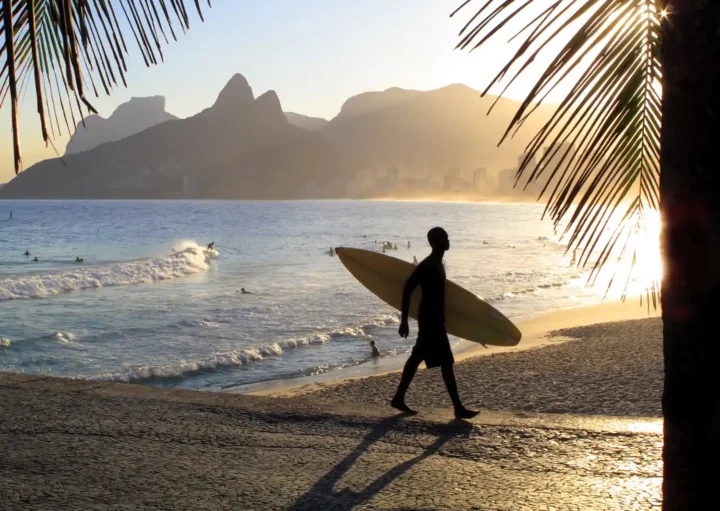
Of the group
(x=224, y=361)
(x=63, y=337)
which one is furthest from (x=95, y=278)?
(x=224, y=361)

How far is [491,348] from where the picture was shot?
46.4 feet

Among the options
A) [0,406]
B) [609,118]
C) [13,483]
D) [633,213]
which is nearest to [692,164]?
[609,118]

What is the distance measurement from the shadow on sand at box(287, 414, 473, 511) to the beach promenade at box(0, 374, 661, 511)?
0.01m

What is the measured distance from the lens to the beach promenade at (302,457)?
4023mm

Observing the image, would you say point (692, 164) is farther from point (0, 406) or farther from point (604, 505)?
point (0, 406)

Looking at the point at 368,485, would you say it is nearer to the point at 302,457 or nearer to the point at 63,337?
the point at 302,457

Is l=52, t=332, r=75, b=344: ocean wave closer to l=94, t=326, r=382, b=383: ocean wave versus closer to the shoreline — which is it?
l=94, t=326, r=382, b=383: ocean wave

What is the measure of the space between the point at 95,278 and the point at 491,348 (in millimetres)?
19306

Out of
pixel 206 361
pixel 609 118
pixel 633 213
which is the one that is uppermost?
pixel 609 118

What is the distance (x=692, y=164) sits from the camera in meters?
1.65

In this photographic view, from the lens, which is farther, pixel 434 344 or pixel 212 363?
pixel 212 363

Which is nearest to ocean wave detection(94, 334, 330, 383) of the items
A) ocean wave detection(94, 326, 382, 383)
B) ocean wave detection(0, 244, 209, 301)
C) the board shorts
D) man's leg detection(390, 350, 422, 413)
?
ocean wave detection(94, 326, 382, 383)

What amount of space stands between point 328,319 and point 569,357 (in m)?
7.51

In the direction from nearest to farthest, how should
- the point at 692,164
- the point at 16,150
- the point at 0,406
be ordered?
1. the point at 16,150
2. the point at 692,164
3. the point at 0,406
